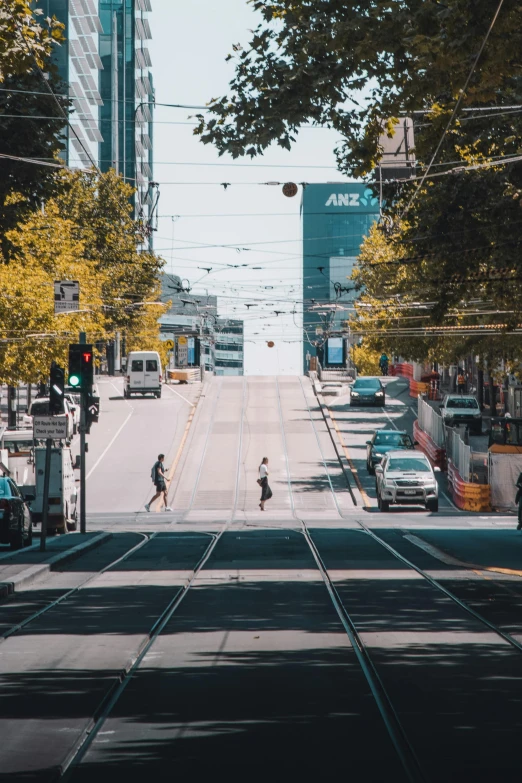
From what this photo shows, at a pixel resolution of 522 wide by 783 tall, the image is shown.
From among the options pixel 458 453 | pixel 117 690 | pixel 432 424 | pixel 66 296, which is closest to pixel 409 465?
pixel 458 453

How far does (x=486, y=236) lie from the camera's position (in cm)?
2694

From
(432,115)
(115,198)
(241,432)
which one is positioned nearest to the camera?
(432,115)

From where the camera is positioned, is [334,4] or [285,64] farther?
[285,64]

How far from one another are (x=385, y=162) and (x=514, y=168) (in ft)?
10.00

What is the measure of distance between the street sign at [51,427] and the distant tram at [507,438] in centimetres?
2130

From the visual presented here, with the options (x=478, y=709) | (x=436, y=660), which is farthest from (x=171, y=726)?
(x=436, y=660)

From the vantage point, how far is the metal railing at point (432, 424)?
53125 mm

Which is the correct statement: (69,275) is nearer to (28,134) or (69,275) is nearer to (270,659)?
(28,134)

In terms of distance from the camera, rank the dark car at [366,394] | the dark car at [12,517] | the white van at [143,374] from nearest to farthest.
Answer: the dark car at [12,517] < the dark car at [366,394] < the white van at [143,374]

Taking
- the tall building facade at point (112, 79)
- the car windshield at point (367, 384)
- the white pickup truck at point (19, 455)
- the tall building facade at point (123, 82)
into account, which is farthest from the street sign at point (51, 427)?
the tall building facade at point (123, 82)

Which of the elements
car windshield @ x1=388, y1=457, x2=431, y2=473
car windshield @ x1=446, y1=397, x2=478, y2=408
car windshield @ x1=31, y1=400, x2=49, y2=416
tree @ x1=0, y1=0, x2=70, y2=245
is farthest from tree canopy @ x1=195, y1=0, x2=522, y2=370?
car windshield @ x1=446, y1=397, x2=478, y2=408

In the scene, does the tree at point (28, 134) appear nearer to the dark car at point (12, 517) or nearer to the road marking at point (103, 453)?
the dark car at point (12, 517)

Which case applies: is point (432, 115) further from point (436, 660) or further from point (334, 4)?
point (436, 660)

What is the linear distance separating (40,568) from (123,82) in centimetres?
14400
